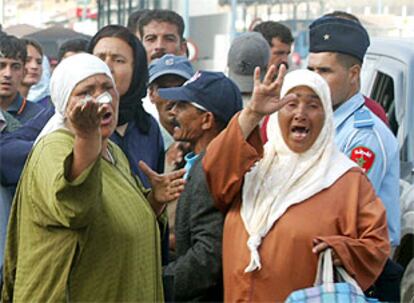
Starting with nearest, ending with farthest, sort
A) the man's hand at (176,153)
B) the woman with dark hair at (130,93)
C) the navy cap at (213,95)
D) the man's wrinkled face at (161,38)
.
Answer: the navy cap at (213,95) → the woman with dark hair at (130,93) → the man's hand at (176,153) → the man's wrinkled face at (161,38)

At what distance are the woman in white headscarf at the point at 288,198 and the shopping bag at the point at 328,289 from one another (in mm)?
39

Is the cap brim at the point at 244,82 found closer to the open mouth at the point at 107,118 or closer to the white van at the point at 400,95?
the white van at the point at 400,95

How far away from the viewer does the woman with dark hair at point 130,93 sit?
567cm

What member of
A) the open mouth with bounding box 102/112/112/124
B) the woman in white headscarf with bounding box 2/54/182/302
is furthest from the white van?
the open mouth with bounding box 102/112/112/124

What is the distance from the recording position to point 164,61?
671 centimetres

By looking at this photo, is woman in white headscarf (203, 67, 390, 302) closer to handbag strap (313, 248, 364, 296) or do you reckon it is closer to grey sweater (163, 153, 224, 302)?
handbag strap (313, 248, 364, 296)

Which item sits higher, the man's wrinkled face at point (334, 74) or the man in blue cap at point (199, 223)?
the man's wrinkled face at point (334, 74)

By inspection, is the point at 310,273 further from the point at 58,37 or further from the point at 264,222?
the point at 58,37

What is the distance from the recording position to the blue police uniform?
545 centimetres

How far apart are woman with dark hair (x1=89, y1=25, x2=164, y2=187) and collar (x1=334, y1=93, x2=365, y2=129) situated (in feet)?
2.95

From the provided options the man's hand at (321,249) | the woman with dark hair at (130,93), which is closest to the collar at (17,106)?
the woman with dark hair at (130,93)

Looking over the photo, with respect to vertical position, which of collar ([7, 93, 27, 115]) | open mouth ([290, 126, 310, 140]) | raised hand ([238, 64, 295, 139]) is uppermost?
raised hand ([238, 64, 295, 139])

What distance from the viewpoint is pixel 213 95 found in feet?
17.7

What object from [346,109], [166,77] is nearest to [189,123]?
[346,109]
